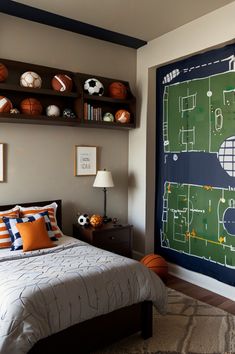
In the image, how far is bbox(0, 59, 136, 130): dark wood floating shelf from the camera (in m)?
3.19

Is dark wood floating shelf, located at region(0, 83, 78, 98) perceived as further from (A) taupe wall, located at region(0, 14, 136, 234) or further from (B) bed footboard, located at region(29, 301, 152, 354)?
(B) bed footboard, located at region(29, 301, 152, 354)

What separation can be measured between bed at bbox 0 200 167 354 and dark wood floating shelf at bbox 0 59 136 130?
144 centimetres

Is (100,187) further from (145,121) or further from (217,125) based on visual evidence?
(217,125)

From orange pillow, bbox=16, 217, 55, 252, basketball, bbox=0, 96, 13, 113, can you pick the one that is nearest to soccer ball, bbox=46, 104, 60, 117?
basketball, bbox=0, 96, 13, 113

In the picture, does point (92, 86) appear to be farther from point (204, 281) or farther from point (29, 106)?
point (204, 281)

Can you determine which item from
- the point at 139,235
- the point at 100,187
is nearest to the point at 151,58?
the point at 100,187

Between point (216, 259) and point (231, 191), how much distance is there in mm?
755

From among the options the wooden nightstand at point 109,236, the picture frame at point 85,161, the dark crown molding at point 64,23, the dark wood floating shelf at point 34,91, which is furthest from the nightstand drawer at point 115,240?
the dark crown molding at point 64,23

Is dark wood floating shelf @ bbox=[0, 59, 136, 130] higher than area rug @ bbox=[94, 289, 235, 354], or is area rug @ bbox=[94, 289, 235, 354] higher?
dark wood floating shelf @ bbox=[0, 59, 136, 130]

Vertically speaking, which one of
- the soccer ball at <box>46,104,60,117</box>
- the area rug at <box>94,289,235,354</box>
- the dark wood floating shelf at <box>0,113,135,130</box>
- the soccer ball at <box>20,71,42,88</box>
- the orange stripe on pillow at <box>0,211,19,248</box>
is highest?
the soccer ball at <box>20,71,42,88</box>

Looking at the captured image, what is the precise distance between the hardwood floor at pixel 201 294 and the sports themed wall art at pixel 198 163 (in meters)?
0.19

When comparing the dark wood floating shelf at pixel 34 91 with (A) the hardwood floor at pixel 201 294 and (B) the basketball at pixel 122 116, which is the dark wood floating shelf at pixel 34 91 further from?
(A) the hardwood floor at pixel 201 294

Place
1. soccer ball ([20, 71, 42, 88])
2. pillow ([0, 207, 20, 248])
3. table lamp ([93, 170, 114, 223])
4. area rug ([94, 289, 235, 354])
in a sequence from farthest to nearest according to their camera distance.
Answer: table lamp ([93, 170, 114, 223])
soccer ball ([20, 71, 42, 88])
pillow ([0, 207, 20, 248])
area rug ([94, 289, 235, 354])

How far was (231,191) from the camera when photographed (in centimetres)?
317
